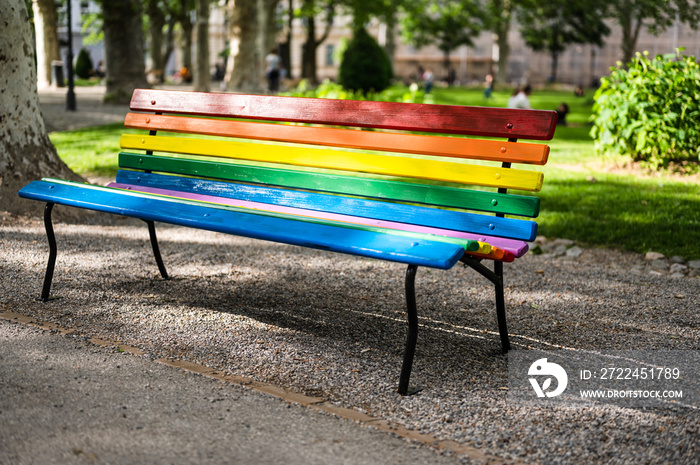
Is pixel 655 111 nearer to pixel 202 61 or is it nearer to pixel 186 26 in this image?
pixel 202 61

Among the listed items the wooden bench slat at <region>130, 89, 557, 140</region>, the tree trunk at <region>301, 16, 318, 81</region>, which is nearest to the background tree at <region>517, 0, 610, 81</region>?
the tree trunk at <region>301, 16, 318, 81</region>

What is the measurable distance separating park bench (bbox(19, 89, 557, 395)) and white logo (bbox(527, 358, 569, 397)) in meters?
0.25

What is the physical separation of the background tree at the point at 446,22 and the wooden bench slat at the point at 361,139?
40.4 meters

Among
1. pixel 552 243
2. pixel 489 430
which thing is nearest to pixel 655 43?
pixel 552 243

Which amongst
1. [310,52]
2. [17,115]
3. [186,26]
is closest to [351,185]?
→ [17,115]

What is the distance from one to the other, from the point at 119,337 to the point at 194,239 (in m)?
2.42

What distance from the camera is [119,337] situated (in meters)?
3.69

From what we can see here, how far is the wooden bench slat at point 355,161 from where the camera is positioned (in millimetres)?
3520

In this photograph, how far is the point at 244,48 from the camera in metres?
22.0

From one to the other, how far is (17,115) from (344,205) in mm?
3587

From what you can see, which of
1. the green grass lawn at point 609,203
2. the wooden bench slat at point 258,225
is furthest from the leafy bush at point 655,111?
the wooden bench slat at point 258,225

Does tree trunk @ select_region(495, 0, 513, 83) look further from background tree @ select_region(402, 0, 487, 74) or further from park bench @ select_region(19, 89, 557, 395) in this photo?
park bench @ select_region(19, 89, 557, 395)

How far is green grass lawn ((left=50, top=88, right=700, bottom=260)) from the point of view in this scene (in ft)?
20.2

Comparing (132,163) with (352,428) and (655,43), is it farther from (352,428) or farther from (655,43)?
(655,43)
